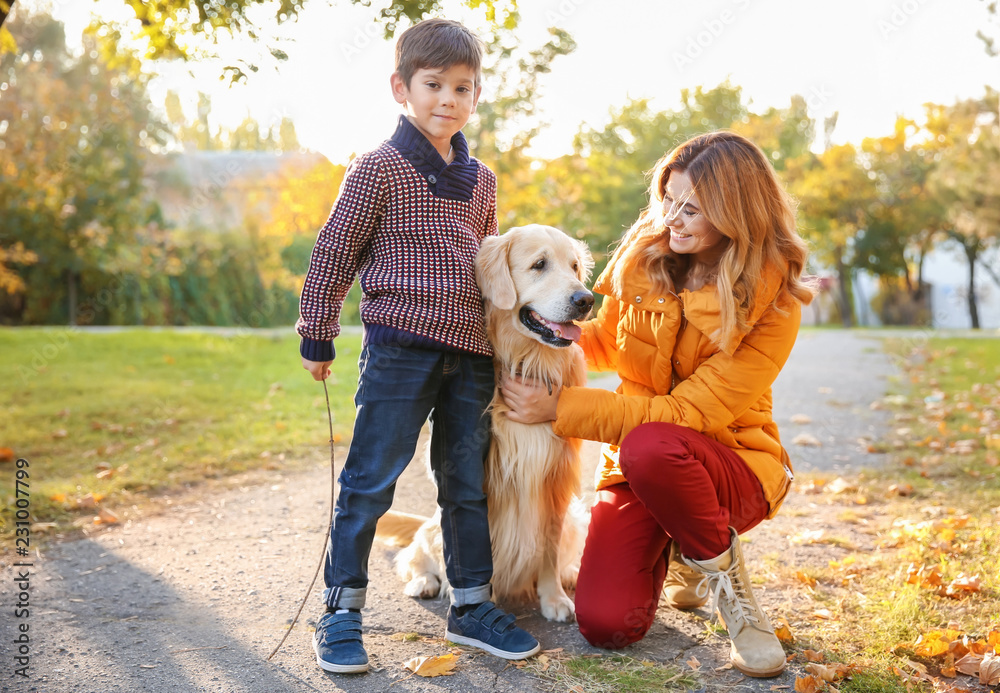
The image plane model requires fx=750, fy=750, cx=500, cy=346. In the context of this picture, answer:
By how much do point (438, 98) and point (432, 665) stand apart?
1.84 metres

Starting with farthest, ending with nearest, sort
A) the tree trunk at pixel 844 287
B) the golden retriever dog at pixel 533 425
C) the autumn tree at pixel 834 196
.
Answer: the tree trunk at pixel 844 287 < the autumn tree at pixel 834 196 < the golden retriever dog at pixel 533 425

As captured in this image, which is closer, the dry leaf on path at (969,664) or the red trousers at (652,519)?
the dry leaf on path at (969,664)

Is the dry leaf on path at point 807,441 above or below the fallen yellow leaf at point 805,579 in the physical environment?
above

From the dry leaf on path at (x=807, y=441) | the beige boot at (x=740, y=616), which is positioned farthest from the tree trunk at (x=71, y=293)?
the beige boot at (x=740, y=616)

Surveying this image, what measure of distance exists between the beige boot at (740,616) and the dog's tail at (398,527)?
1.31 m

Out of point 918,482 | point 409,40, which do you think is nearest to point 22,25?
point 409,40

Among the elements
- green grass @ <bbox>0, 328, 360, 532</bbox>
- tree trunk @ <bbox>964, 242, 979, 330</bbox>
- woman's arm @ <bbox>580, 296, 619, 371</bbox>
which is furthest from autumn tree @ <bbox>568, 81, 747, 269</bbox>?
tree trunk @ <bbox>964, 242, 979, 330</bbox>

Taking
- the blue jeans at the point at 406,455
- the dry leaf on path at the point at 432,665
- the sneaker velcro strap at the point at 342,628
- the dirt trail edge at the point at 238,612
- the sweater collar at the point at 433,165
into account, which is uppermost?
the sweater collar at the point at 433,165

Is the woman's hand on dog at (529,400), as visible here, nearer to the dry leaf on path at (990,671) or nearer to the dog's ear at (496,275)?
the dog's ear at (496,275)

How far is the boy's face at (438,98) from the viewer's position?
247cm

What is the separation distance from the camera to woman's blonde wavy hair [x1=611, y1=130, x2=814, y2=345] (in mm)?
2547

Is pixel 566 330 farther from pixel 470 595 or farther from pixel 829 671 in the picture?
pixel 829 671

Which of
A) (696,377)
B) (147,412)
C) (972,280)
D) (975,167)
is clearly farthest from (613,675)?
(972,280)

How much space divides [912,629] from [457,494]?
164cm
